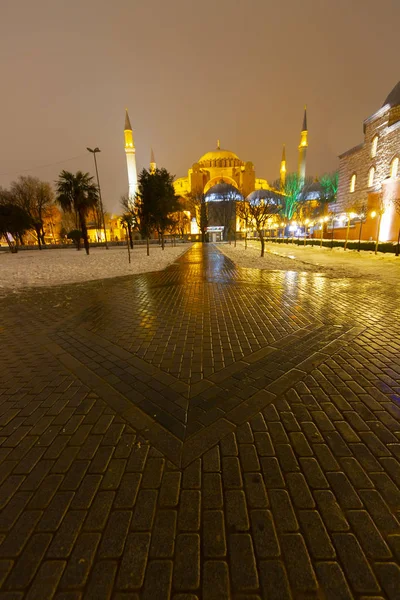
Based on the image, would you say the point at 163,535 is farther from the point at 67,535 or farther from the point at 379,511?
the point at 379,511

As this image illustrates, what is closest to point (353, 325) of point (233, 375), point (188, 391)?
point (233, 375)

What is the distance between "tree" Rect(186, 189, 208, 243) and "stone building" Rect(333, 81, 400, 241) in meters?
28.2

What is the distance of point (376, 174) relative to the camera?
1361 inches

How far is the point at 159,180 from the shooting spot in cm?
3338

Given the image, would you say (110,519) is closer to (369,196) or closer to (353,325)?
(353,325)

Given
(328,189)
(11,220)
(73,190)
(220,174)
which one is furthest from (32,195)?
(328,189)

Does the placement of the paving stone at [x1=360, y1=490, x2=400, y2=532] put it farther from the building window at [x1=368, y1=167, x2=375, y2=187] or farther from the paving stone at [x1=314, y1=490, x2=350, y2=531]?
the building window at [x1=368, y1=167, x2=375, y2=187]

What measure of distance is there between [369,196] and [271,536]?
42034 mm

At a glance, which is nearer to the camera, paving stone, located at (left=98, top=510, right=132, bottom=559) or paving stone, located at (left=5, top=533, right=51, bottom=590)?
paving stone, located at (left=5, top=533, right=51, bottom=590)

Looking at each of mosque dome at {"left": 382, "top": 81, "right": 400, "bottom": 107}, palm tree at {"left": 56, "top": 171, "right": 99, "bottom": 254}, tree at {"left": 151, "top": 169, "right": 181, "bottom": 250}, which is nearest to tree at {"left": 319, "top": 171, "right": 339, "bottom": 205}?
mosque dome at {"left": 382, "top": 81, "right": 400, "bottom": 107}

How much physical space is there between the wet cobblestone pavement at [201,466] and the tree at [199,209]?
188 feet

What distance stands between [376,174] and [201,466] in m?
43.4

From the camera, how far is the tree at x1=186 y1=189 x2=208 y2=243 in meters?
59.8

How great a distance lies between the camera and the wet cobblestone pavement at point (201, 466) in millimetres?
1570
